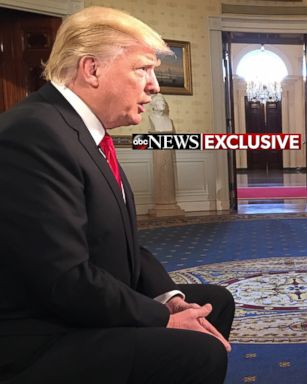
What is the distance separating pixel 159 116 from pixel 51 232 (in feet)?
21.7

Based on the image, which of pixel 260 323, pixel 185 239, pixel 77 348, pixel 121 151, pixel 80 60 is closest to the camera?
pixel 77 348

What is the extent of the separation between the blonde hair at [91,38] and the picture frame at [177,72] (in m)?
6.84

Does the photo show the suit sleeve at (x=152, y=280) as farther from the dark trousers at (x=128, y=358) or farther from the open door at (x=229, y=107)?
the open door at (x=229, y=107)

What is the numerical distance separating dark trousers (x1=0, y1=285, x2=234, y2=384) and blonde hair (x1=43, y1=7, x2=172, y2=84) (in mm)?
624

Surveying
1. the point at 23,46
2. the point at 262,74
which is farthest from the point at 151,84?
the point at 262,74

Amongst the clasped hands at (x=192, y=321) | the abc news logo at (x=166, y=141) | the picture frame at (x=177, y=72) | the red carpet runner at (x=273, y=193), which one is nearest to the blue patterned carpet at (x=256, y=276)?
the clasped hands at (x=192, y=321)

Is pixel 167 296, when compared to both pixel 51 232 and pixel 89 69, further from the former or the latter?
pixel 89 69

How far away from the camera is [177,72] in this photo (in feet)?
26.4

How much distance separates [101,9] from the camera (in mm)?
1210

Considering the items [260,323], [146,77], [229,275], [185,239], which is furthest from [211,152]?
[146,77]

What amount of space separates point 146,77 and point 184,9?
738 centimetres

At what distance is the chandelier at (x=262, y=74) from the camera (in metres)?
17.5

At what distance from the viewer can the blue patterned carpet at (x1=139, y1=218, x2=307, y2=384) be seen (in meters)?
2.15

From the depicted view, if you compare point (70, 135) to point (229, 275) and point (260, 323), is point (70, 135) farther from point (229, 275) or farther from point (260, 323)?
point (229, 275)
